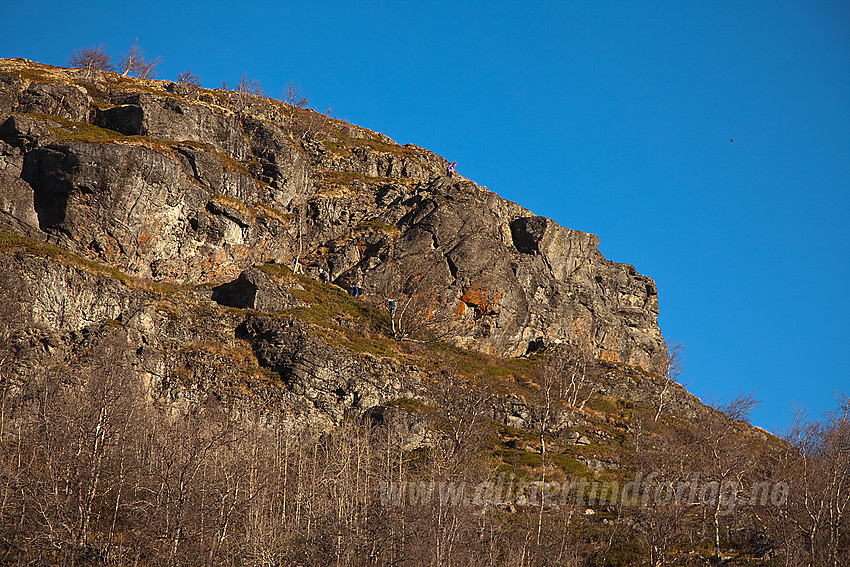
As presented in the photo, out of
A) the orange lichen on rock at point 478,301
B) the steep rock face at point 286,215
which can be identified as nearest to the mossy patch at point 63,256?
the steep rock face at point 286,215

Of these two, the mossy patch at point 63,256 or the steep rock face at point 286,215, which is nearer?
the mossy patch at point 63,256

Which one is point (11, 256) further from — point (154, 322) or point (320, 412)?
point (320, 412)

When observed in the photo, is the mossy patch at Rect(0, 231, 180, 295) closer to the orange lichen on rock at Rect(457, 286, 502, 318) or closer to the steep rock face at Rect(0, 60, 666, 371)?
the steep rock face at Rect(0, 60, 666, 371)

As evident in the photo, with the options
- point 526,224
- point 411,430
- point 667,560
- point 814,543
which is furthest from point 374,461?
point 526,224

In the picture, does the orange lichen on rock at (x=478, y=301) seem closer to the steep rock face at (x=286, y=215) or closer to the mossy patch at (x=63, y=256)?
the steep rock face at (x=286, y=215)

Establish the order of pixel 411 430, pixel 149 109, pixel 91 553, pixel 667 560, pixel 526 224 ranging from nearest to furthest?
pixel 91 553 → pixel 667 560 → pixel 411 430 → pixel 149 109 → pixel 526 224

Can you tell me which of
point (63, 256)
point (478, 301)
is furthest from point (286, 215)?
point (63, 256)


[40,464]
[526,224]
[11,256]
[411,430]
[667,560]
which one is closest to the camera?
[40,464]

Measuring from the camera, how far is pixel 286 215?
313 feet

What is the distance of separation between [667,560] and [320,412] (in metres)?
30.4

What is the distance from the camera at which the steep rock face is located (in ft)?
240

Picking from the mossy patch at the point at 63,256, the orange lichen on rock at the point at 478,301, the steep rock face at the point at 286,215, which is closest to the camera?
the mossy patch at the point at 63,256

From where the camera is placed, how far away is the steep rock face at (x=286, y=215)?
7312 centimetres

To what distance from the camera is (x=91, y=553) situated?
37094mm
